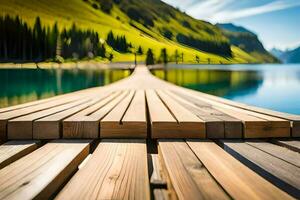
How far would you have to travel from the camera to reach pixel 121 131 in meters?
3.08

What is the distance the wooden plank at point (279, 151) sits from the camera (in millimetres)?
2376

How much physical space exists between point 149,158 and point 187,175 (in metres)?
0.92

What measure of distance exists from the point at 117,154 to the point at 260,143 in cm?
150

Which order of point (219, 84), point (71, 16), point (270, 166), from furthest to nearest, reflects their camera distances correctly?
1. point (71, 16)
2. point (219, 84)
3. point (270, 166)

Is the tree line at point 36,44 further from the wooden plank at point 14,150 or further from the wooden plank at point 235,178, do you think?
the wooden plank at point 235,178

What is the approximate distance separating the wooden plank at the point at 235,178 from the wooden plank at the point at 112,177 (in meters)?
0.50

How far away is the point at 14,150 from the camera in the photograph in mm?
2578

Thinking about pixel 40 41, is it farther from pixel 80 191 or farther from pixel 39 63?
pixel 80 191

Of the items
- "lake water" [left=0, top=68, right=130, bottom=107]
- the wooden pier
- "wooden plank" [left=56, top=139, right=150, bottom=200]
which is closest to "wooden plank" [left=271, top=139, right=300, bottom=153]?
the wooden pier

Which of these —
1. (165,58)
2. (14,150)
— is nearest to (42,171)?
(14,150)

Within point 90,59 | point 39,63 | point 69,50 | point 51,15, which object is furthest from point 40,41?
point 51,15

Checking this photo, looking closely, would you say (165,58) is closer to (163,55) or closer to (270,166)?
(163,55)

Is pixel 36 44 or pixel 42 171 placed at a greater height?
pixel 36 44

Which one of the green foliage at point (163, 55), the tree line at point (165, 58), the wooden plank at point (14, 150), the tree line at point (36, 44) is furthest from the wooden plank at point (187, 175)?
the green foliage at point (163, 55)
